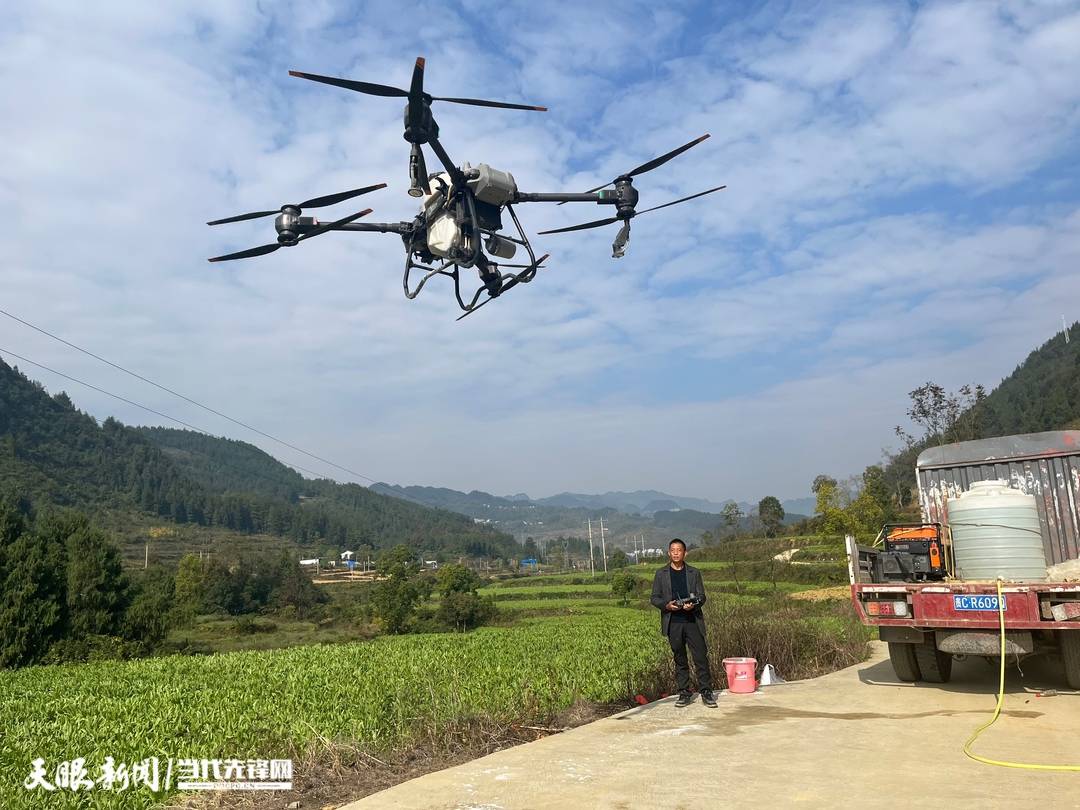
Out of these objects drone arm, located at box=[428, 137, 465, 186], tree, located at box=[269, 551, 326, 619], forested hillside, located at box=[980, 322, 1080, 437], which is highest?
forested hillside, located at box=[980, 322, 1080, 437]

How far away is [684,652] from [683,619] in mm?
380

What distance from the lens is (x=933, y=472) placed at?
35.9 ft

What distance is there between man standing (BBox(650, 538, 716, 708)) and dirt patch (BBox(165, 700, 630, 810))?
1.43 metres

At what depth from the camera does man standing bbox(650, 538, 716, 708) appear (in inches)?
309

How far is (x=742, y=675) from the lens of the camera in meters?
8.53

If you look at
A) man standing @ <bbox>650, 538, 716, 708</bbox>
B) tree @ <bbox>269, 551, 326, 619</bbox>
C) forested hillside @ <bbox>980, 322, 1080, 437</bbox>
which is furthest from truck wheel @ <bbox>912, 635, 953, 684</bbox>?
tree @ <bbox>269, 551, 326, 619</bbox>

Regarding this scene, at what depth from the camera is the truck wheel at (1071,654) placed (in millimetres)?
7426

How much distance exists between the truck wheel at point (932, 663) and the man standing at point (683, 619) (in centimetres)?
290

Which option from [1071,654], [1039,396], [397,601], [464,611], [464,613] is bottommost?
[464,613]

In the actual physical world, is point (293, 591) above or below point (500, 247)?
below

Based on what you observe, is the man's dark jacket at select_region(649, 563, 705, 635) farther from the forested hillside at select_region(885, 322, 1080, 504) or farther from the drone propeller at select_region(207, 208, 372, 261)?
the forested hillside at select_region(885, 322, 1080, 504)

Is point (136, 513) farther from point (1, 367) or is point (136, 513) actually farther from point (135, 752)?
point (135, 752)

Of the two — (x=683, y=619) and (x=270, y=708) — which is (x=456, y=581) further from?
(x=683, y=619)

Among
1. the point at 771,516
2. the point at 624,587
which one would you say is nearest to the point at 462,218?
the point at 624,587
